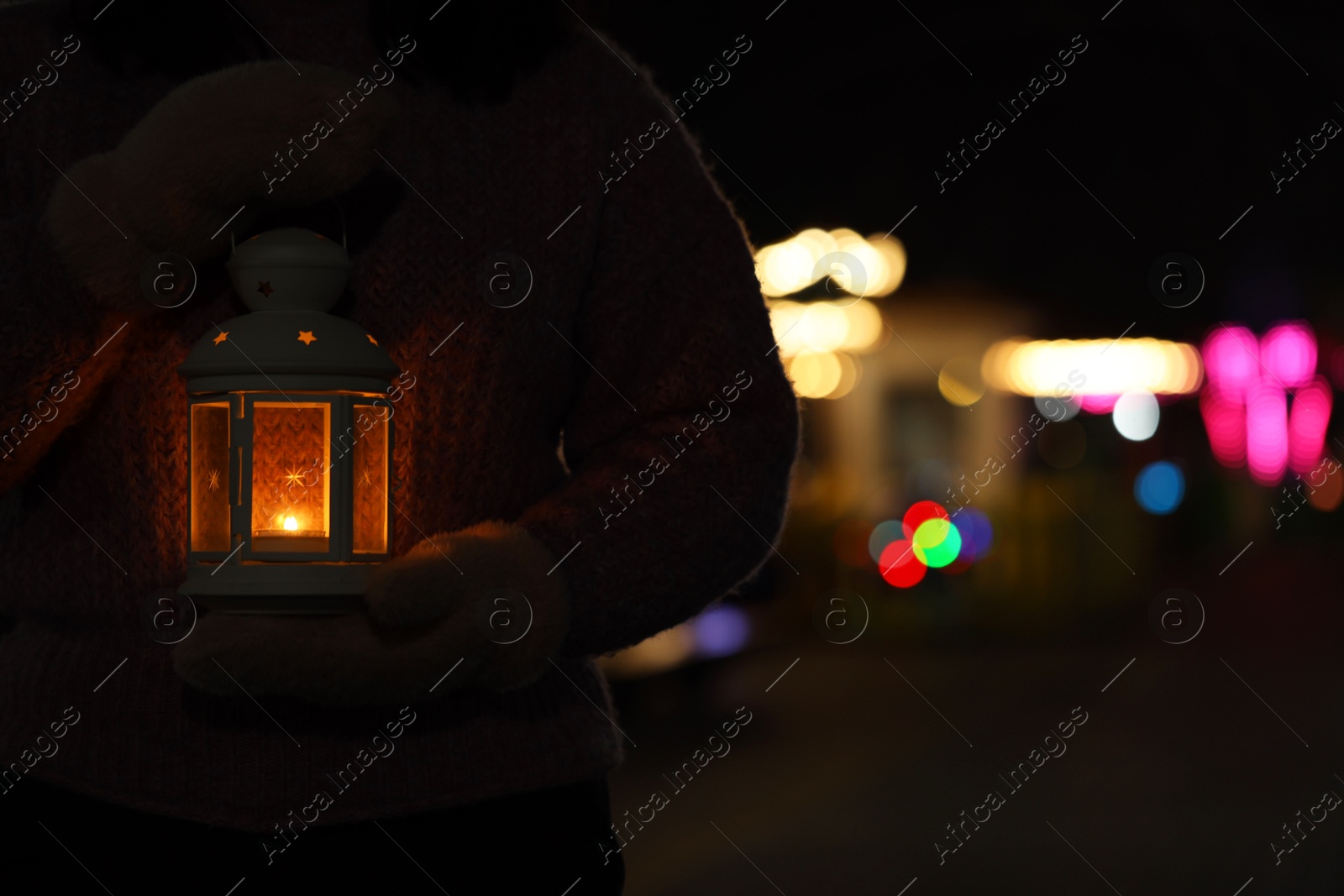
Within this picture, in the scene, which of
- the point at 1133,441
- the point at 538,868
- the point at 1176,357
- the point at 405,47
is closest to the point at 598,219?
the point at 405,47

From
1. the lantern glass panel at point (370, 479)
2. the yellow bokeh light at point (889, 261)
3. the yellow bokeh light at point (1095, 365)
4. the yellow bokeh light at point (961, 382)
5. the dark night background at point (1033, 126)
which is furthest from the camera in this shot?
the yellow bokeh light at point (961, 382)

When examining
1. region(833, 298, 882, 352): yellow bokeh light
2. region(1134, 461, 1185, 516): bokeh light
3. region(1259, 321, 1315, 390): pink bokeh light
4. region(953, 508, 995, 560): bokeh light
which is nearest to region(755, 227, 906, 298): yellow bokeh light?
region(833, 298, 882, 352): yellow bokeh light

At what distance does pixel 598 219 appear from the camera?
1.79m

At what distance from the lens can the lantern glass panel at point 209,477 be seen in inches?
66.3

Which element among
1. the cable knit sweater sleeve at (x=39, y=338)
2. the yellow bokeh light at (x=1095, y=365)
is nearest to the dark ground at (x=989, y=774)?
the cable knit sweater sleeve at (x=39, y=338)

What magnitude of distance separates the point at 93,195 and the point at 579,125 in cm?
54

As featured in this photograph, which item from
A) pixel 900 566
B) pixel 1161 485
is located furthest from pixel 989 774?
pixel 1161 485

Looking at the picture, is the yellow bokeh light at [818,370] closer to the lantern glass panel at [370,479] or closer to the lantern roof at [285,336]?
the lantern glass panel at [370,479]

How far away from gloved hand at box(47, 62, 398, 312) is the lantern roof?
5 centimetres

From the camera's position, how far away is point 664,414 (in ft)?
5.67

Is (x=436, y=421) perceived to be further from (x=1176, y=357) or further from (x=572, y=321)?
(x=1176, y=357)

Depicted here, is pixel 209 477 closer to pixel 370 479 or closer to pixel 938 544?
pixel 370 479

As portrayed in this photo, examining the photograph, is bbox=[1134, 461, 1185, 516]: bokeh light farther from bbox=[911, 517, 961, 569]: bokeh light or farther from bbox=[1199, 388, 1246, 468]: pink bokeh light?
bbox=[911, 517, 961, 569]: bokeh light

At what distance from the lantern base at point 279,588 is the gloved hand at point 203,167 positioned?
296mm
